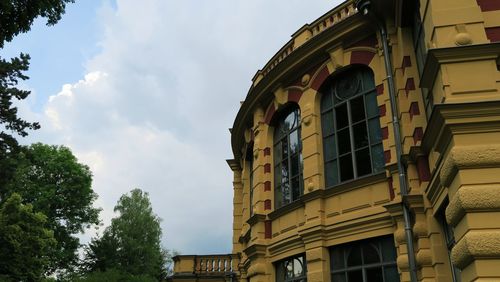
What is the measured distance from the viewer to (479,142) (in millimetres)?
6223

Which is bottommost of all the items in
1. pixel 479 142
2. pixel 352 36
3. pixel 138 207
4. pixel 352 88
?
pixel 479 142

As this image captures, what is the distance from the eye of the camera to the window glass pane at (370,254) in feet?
33.9

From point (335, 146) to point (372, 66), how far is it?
2267 mm

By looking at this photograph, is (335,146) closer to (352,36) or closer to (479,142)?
(352,36)

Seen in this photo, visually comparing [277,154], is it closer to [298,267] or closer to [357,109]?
[357,109]

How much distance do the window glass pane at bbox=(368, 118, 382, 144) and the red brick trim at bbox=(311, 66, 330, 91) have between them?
200 cm

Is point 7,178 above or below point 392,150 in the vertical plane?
above

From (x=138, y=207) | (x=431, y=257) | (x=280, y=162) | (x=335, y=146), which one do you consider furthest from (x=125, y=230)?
(x=431, y=257)

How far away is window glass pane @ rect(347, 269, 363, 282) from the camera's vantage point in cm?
1048

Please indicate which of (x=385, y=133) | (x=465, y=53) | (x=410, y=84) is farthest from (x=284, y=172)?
(x=465, y=53)

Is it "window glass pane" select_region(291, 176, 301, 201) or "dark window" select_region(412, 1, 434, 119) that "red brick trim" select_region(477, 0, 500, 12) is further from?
"window glass pane" select_region(291, 176, 301, 201)

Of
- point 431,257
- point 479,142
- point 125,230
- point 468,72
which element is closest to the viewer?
point 479,142

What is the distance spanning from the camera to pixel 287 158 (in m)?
13.7

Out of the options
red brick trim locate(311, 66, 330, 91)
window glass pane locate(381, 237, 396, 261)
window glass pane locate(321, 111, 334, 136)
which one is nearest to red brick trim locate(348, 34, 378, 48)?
red brick trim locate(311, 66, 330, 91)
